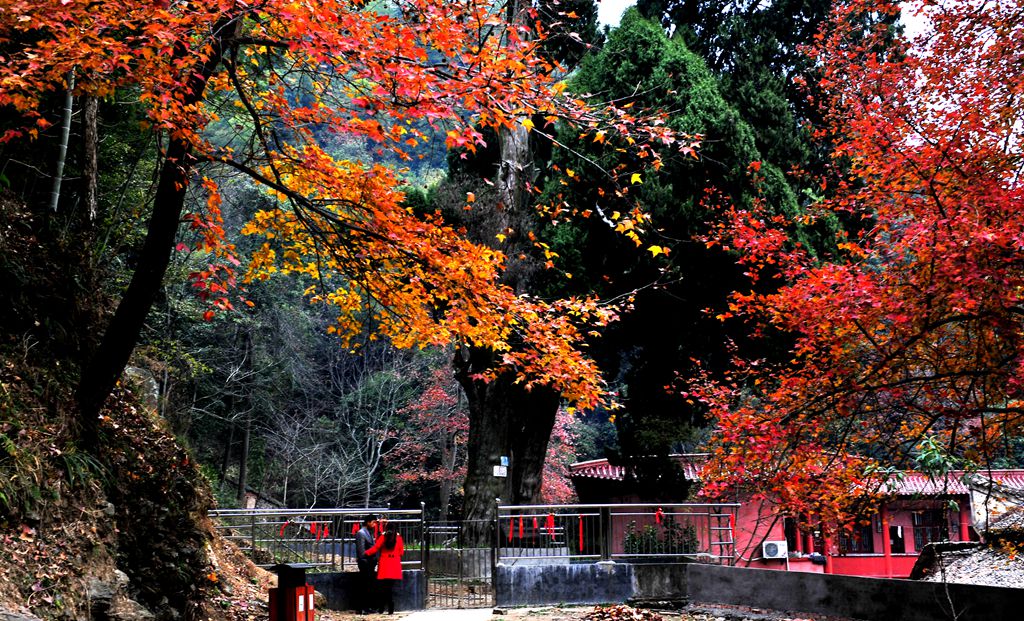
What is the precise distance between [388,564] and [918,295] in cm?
925

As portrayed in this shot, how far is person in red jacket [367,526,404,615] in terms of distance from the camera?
44.4 feet

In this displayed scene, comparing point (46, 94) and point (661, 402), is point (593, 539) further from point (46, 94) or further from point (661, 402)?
point (46, 94)

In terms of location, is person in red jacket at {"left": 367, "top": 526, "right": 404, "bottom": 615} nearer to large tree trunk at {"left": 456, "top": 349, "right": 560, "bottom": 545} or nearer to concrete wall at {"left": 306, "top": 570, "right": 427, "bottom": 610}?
concrete wall at {"left": 306, "top": 570, "right": 427, "bottom": 610}

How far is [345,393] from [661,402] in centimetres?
1751

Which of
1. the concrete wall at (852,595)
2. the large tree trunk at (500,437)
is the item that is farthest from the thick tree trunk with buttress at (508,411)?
the concrete wall at (852,595)

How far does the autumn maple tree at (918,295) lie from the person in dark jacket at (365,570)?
6.09 m

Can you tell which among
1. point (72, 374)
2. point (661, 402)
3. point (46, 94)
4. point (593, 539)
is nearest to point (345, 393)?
point (661, 402)

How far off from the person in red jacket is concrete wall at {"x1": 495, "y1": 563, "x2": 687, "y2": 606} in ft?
6.05

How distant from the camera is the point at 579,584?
48.2ft

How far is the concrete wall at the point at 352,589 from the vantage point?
13.7 metres

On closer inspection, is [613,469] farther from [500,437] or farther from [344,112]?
[344,112]

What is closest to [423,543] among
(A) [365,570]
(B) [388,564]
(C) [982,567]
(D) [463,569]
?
(B) [388,564]

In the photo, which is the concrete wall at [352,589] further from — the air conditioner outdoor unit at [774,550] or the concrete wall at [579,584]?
the air conditioner outdoor unit at [774,550]

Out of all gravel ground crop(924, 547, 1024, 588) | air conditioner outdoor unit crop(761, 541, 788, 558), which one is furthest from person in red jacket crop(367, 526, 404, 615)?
air conditioner outdoor unit crop(761, 541, 788, 558)
